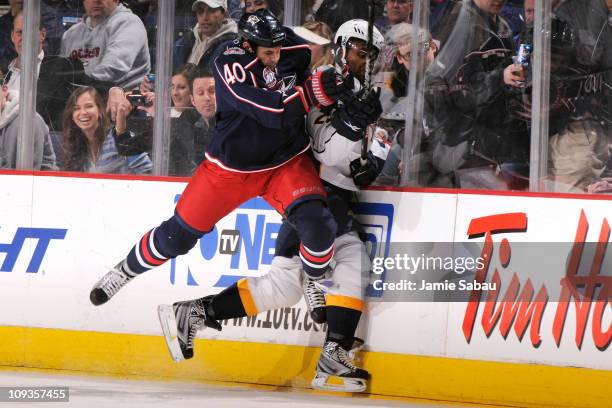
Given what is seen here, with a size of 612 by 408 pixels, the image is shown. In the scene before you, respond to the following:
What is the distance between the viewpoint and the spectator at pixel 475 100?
4469 millimetres

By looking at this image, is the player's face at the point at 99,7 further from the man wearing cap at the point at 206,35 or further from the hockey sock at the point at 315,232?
the hockey sock at the point at 315,232

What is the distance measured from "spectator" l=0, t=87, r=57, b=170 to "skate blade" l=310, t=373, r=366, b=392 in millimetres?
1754

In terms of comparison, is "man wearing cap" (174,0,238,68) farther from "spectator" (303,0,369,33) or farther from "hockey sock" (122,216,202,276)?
"hockey sock" (122,216,202,276)

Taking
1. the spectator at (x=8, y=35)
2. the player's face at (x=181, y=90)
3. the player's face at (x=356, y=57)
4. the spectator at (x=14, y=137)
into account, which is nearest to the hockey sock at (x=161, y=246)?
the player's face at (x=181, y=90)

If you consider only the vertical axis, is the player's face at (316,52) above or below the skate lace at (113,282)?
above

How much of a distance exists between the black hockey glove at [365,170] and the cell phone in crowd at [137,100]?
1209 mm

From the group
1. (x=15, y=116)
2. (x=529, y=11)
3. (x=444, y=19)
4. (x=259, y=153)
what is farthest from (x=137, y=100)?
(x=529, y=11)

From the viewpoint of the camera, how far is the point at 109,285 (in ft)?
15.6

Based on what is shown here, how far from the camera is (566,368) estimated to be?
414cm

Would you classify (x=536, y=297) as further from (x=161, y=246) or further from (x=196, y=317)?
(x=161, y=246)

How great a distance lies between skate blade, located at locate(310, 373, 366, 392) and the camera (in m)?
4.32

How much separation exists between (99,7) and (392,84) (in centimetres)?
152

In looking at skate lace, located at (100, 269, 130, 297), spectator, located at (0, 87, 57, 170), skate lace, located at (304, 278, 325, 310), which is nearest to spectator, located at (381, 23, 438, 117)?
skate lace, located at (304, 278, 325, 310)

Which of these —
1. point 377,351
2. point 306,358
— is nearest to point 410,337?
point 377,351
